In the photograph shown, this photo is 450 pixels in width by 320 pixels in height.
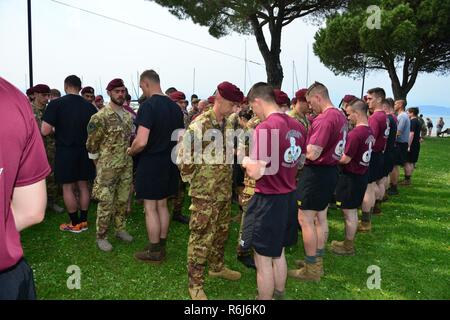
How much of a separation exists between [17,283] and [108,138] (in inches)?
136

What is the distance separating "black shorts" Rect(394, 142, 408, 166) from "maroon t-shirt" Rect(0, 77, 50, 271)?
30.4 feet

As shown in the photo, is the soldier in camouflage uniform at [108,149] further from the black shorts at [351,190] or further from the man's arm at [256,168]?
the black shorts at [351,190]

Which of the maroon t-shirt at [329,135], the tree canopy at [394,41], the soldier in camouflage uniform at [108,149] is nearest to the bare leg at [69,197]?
the soldier in camouflage uniform at [108,149]

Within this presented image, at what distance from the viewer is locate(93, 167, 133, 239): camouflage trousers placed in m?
4.96

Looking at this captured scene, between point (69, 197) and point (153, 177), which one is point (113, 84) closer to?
point (153, 177)

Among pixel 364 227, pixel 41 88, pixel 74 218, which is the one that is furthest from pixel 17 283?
pixel 364 227

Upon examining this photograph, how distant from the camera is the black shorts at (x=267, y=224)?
3.36 m

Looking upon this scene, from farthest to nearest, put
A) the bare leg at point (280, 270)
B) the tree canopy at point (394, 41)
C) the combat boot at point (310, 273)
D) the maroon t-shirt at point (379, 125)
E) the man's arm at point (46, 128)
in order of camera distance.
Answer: the tree canopy at point (394, 41) → the maroon t-shirt at point (379, 125) → the man's arm at point (46, 128) → the combat boot at point (310, 273) → the bare leg at point (280, 270)

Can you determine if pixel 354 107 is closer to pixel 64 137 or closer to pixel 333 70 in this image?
pixel 64 137

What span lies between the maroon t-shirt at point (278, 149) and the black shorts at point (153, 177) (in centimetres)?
164

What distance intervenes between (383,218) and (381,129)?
205 cm

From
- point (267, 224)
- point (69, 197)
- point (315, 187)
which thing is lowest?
point (69, 197)

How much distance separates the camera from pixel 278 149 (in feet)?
10.7

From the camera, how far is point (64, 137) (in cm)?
546
